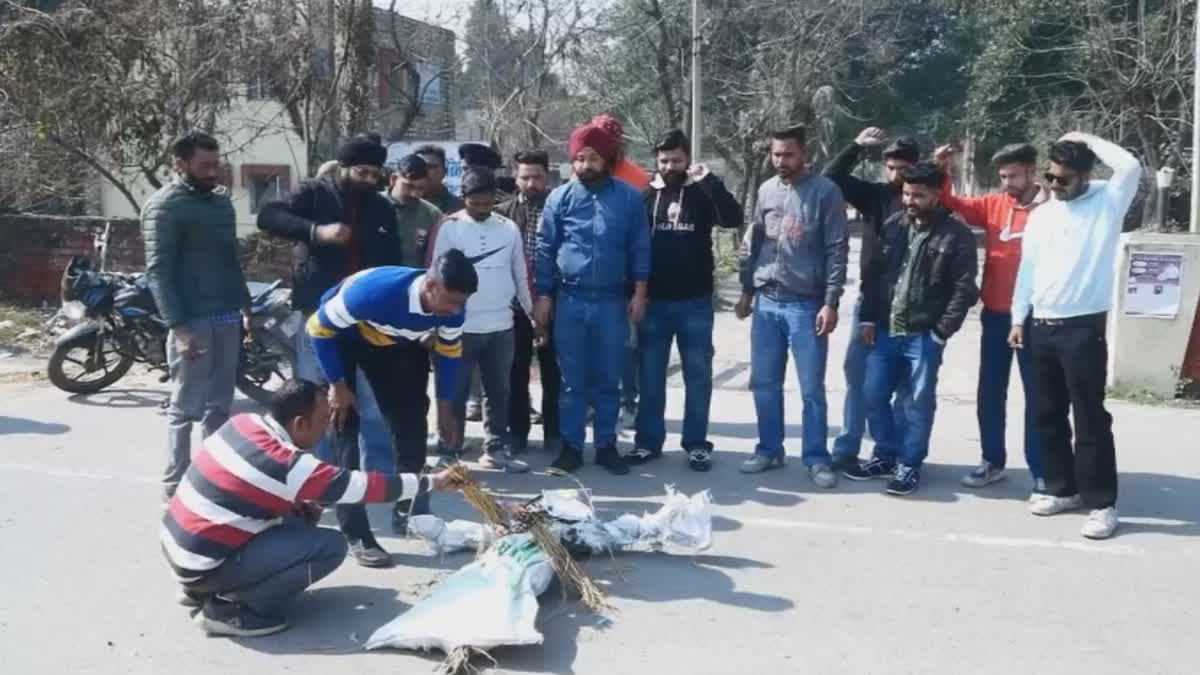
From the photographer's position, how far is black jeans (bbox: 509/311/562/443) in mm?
7316

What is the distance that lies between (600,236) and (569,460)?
1.33 metres

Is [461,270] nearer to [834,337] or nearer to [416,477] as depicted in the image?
[416,477]

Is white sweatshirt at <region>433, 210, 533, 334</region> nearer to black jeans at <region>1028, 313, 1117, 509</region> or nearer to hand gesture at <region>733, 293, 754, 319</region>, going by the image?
hand gesture at <region>733, 293, 754, 319</region>

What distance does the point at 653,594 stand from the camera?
4879 millimetres

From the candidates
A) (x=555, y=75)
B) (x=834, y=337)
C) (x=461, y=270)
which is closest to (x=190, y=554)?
(x=461, y=270)

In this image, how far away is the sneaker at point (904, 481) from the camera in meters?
6.26

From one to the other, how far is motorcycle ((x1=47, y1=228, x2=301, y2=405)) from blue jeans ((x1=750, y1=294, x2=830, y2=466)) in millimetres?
3580

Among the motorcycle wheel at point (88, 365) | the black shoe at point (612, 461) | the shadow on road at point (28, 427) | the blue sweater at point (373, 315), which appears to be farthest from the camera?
the motorcycle wheel at point (88, 365)

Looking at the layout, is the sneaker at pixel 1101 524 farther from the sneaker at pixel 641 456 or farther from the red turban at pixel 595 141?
the red turban at pixel 595 141

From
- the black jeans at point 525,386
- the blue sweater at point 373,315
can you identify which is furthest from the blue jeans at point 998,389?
the blue sweater at point 373,315

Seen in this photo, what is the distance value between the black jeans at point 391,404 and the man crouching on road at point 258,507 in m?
0.68

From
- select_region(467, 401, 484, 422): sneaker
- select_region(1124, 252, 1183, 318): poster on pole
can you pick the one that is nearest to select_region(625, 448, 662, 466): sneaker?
select_region(467, 401, 484, 422): sneaker

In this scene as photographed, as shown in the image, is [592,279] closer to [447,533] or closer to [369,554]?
[447,533]

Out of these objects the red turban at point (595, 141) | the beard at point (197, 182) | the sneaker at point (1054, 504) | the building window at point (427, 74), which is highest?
the building window at point (427, 74)
